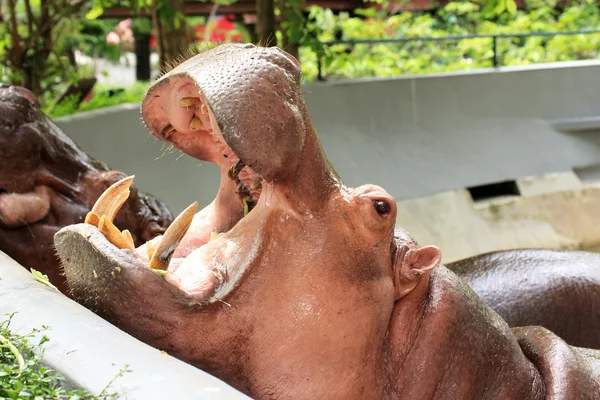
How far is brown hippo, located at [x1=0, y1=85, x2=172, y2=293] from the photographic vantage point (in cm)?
253

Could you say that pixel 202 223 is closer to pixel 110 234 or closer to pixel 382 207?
pixel 110 234

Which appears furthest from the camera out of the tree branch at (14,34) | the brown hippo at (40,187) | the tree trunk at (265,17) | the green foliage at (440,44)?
the green foliage at (440,44)

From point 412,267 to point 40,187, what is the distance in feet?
4.56

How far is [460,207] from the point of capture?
265 inches

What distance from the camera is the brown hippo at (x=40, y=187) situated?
2.53m

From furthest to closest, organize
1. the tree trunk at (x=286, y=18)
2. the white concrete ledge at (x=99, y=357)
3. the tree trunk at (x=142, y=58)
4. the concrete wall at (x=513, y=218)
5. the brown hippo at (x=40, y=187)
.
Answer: the tree trunk at (x=142, y=58) < the concrete wall at (x=513, y=218) < the tree trunk at (x=286, y=18) < the brown hippo at (x=40, y=187) < the white concrete ledge at (x=99, y=357)

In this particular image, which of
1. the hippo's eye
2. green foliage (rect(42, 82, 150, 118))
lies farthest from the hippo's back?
green foliage (rect(42, 82, 150, 118))

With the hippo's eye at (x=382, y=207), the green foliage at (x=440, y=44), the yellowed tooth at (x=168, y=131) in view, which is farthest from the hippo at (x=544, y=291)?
the green foliage at (x=440, y=44)

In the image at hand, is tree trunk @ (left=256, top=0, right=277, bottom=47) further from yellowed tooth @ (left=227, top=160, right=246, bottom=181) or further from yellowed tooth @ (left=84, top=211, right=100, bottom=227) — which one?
yellowed tooth @ (left=84, top=211, right=100, bottom=227)

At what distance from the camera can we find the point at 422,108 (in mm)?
6695

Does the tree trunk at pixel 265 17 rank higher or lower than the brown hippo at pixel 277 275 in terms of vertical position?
lower

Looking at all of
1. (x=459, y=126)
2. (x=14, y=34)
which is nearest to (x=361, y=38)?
(x=459, y=126)

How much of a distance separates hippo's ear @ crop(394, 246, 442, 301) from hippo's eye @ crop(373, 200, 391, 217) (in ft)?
0.43

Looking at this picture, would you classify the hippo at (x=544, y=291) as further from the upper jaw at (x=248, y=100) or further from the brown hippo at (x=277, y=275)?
the upper jaw at (x=248, y=100)
